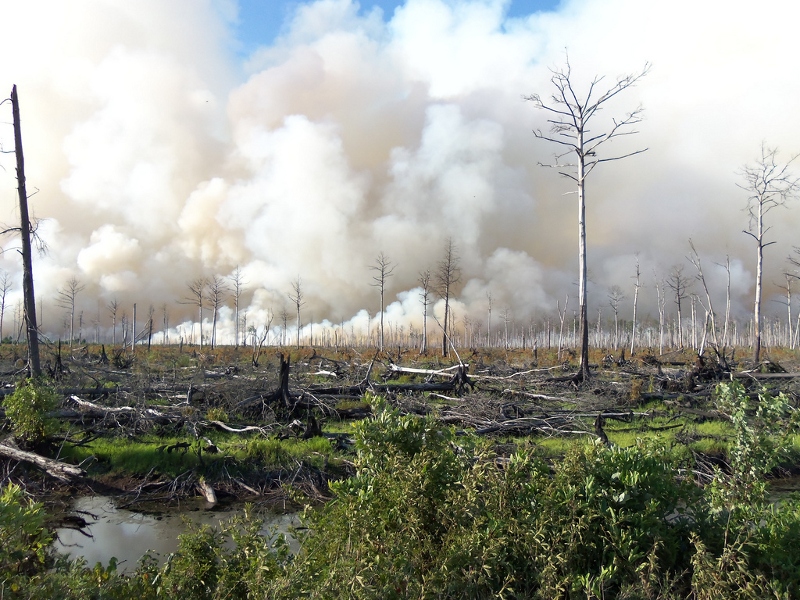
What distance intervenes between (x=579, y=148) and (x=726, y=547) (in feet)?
59.3

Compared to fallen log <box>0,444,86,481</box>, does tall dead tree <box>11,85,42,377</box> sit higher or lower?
higher

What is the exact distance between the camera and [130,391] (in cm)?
1375

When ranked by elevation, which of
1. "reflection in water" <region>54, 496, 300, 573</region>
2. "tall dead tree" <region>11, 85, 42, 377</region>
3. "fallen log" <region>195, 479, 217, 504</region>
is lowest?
"reflection in water" <region>54, 496, 300, 573</region>

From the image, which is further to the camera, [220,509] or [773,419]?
[220,509]

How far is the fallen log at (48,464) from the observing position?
7535 millimetres

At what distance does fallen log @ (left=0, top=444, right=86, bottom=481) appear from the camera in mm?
7535

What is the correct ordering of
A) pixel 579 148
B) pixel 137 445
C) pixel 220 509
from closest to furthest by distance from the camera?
pixel 220 509 < pixel 137 445 < pixel 579 148

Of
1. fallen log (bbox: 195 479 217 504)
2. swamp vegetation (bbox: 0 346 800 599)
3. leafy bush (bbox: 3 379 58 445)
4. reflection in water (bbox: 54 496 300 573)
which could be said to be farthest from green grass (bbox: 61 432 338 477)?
swamp vegetation (bbox: 0 346 800 599)

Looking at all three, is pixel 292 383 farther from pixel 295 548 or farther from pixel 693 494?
pixel 693 494

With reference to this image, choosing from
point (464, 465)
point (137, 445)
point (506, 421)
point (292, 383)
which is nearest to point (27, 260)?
point (137, 445)

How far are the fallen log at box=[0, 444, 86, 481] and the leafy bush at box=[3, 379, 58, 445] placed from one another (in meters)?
0.55

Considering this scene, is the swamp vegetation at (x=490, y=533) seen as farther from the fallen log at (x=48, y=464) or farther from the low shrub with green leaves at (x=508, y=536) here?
the fallen log at (x=48, y=464)

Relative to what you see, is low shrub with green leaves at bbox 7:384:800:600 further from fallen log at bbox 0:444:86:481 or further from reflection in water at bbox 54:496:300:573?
fallen log at bbox 0:444:86:481

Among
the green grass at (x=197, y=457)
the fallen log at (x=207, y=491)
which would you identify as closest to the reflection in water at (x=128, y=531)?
the fallen log at (x=207, y=491)
